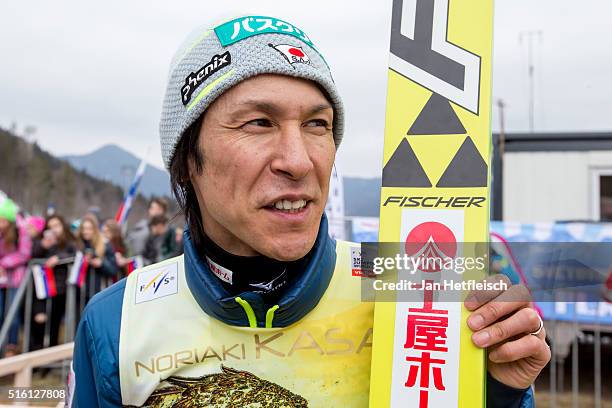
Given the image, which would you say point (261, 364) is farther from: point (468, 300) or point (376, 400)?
point (468, 300)

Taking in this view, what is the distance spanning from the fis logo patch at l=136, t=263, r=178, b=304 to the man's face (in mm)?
321

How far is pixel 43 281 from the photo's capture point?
593cm

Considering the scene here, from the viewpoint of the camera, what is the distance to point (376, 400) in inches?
51.1

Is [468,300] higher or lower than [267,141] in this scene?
lower

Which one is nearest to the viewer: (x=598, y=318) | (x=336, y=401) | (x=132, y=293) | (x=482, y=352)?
(x=482, y=352)

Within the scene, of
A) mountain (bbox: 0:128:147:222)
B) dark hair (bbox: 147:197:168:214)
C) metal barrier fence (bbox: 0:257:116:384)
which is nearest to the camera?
metal barrier fence (bbox: 0:257:116:384)

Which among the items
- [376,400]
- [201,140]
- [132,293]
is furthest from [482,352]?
[132,293]

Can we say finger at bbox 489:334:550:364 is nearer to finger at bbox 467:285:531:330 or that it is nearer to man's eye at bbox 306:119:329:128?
finger at bbox 467:285:531:330

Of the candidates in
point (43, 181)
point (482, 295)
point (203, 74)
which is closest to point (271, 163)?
point (203, 74)

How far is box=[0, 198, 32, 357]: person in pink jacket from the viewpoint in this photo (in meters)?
5.81

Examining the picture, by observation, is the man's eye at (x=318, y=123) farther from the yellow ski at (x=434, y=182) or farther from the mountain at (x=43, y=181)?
the mountain at (x=43, y=181)

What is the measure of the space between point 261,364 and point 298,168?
0.49 m

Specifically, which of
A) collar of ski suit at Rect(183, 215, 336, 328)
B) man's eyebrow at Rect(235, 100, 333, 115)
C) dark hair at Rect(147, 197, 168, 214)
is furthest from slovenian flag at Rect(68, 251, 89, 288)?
man's eyebrow at Rect(235, 100, 333, 115)

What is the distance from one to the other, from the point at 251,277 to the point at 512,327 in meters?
0.62
